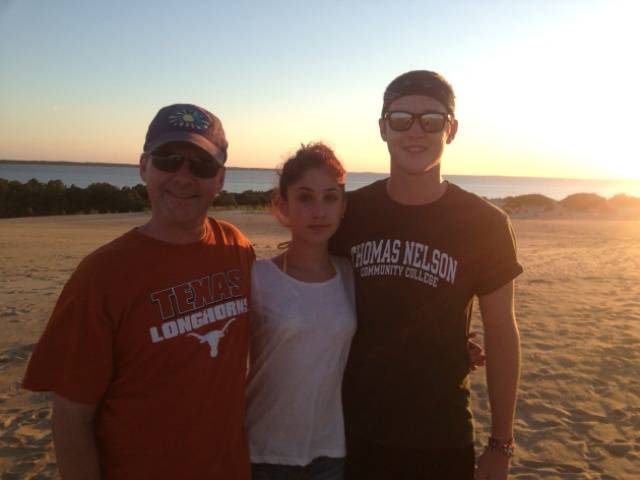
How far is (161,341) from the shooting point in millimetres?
2125

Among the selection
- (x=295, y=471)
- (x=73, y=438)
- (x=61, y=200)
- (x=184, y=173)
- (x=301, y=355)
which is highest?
(x=184, y=173)

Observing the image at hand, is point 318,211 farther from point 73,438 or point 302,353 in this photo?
point 73,438

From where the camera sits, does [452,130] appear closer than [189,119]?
No

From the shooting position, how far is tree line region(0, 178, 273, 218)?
3466 cm

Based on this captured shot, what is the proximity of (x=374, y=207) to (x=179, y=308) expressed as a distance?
1177 millimetres

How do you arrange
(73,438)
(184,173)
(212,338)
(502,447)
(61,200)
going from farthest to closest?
1. (61,200)
2. (502,447)
3. (184,173)
4. (212,338)
5. (73,438)

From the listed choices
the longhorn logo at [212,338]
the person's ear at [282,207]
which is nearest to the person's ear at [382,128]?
the person's ear at [282,207]

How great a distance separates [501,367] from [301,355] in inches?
41.6

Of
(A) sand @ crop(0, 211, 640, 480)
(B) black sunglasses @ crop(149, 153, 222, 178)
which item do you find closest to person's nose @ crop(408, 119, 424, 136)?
(B) black sunglasses @ crop(149, 153, 222, 178)

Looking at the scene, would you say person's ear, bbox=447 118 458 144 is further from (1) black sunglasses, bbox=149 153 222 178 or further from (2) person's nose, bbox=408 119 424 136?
(1) black sunglasses, bbox=149 153 222 178

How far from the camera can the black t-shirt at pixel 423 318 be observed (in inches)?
102

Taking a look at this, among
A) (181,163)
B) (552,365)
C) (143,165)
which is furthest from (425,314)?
(552,365)

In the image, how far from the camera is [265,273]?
8.55 feet

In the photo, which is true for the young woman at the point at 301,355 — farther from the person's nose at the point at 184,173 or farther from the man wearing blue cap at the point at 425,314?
the person's nose at the point at 184,173
